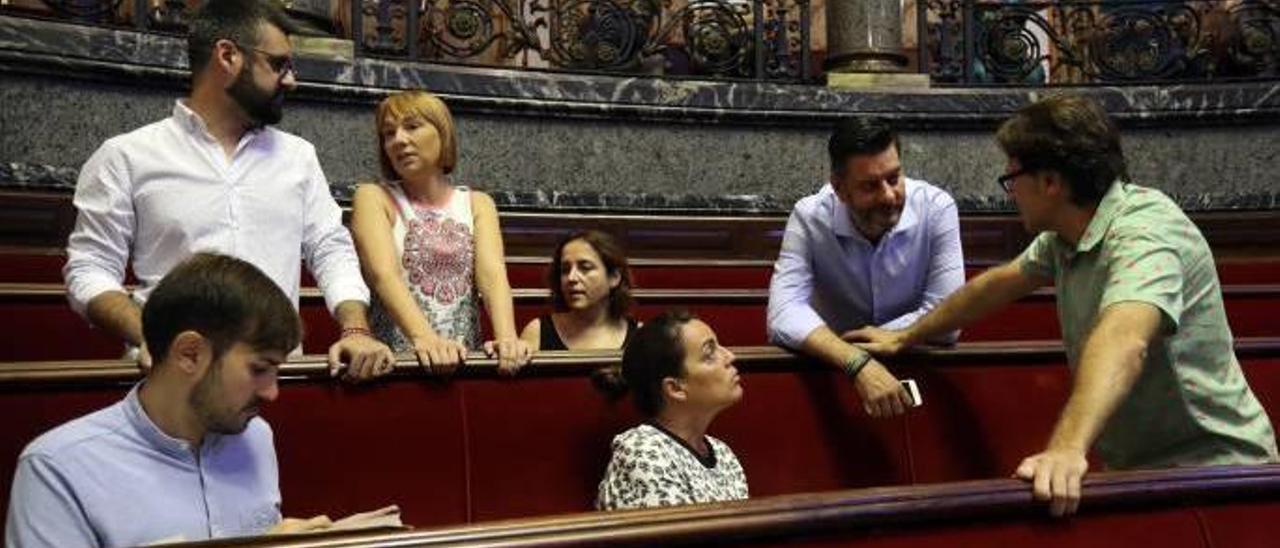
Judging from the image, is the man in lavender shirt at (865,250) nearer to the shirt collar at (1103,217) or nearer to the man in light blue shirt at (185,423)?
the shirt collar at (1103,217)

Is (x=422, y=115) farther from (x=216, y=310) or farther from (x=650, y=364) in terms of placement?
(x=216, y=310)

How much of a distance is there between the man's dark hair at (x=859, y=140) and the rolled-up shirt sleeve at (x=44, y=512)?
48.6 inches

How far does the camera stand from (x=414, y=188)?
2.42 meters

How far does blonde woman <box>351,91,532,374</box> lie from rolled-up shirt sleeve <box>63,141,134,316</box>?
0.43m

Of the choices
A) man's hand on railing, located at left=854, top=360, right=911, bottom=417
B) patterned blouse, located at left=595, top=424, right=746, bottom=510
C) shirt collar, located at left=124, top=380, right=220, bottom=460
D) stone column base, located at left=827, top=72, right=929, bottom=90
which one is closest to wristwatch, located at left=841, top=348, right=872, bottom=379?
man's hand on railing, located at left=854, top=360, right=911, bottom=417

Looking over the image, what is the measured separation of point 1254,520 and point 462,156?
2.78m

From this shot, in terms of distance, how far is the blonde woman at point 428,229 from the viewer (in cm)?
234

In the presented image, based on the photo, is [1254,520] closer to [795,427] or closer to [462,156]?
[795,427]

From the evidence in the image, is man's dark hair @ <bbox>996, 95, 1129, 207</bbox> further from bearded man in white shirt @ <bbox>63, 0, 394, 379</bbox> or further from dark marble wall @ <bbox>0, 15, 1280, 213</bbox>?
dark marble wall @ <bbox>0, 15, 1280, 213</bbox>

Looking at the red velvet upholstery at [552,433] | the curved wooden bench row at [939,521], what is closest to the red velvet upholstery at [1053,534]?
the curved wooden bench row at [939,521]

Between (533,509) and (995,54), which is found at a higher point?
(995,54)

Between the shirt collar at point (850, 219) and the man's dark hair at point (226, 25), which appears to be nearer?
the man's dark hair at point (226, 25)

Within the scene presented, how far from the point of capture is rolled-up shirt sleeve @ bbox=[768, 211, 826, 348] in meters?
2.19

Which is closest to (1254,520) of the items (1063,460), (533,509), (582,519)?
(1063,460)
